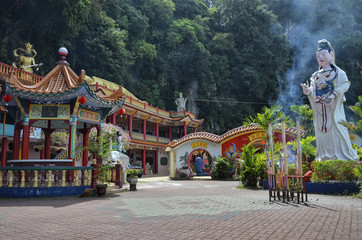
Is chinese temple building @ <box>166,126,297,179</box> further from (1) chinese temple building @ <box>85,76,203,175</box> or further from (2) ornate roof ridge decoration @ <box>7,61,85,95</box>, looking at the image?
(2) ornate roof ridge decoration @ <box>7,61,85,95</box>

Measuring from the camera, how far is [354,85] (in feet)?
157

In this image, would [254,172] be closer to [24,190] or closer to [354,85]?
[24,190]

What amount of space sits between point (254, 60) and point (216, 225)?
4702 cm

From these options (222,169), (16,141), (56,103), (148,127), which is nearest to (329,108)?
(222,169)

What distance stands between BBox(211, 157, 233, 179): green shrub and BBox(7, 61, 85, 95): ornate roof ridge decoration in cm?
1251

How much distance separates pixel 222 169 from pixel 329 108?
9.99m

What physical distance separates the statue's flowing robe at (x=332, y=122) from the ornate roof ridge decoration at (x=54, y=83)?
32.6ft

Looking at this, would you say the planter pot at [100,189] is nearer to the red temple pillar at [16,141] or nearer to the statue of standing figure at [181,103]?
the red temple pillar at [16,141]

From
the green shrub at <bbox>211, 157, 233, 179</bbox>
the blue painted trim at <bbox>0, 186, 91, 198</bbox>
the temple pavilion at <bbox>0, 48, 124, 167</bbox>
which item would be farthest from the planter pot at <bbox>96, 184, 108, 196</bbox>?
the green shrub at <bbox>211, 157, 233, 179</bbox>

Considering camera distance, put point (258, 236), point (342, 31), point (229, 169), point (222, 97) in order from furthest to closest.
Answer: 1. point (342, 31)
2. point (222, 97)
3. point (229, 169)
4. point (258, 236)

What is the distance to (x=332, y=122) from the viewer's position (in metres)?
12.6

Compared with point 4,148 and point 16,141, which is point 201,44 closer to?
point 4,148

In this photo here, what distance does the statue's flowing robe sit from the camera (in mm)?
12305

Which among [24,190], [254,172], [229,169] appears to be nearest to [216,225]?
[24,190]
